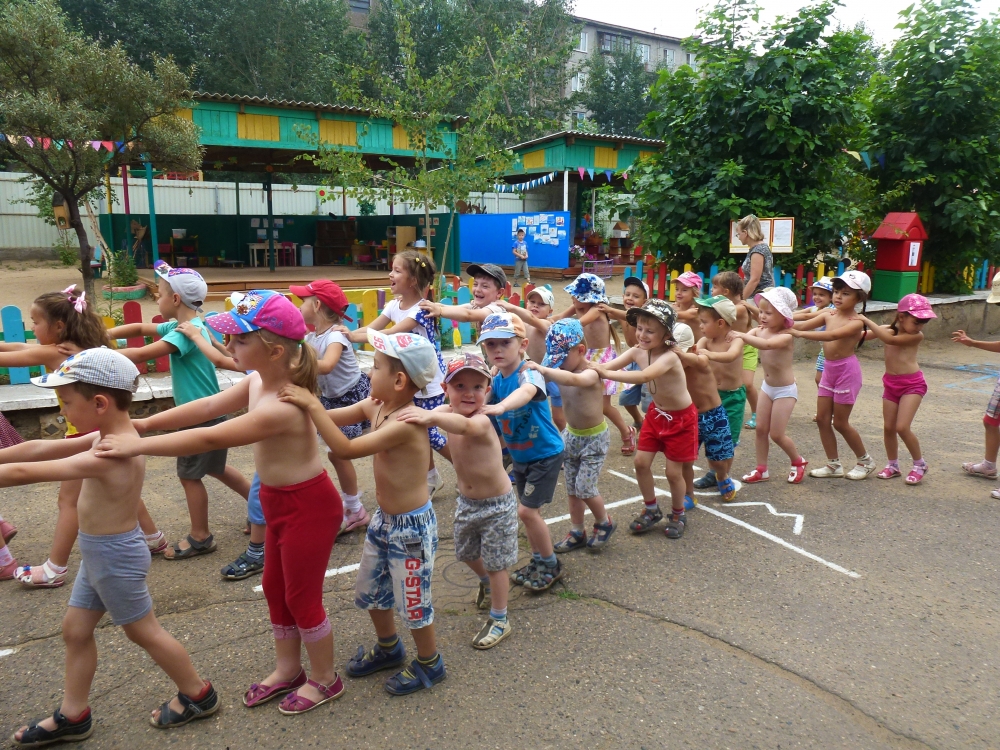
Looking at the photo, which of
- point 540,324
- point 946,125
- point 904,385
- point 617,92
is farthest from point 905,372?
point 617,92

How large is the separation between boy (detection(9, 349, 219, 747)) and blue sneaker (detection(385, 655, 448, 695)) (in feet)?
2.69

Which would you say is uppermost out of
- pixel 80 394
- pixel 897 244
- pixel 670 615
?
pixel 897 244

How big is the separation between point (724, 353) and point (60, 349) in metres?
4.33

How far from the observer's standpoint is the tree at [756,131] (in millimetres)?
10617

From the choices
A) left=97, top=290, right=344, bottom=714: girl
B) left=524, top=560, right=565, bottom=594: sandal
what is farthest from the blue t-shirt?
left=97, top=290, right=344, bottom=714: girl

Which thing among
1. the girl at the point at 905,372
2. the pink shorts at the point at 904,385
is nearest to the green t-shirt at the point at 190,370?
the girl at the point at 905,372

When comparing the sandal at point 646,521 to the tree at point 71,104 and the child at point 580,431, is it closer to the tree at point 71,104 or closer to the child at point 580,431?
the child at point 580,431

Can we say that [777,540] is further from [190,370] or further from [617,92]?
[617,92]

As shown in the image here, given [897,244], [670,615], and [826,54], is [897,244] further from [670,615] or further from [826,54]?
[670,615]

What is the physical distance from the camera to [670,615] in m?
3.87

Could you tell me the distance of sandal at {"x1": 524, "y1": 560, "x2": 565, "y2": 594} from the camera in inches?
160

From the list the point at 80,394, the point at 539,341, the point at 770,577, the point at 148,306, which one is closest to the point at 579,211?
the point at 148,306

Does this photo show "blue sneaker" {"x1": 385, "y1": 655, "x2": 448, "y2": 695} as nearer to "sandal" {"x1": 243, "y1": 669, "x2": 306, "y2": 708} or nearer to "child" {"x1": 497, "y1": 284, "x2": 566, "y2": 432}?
"sandal" {"x1": 243, "y1": 669, "x2": 306, "y2": 708}

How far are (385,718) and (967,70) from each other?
14.7 m
